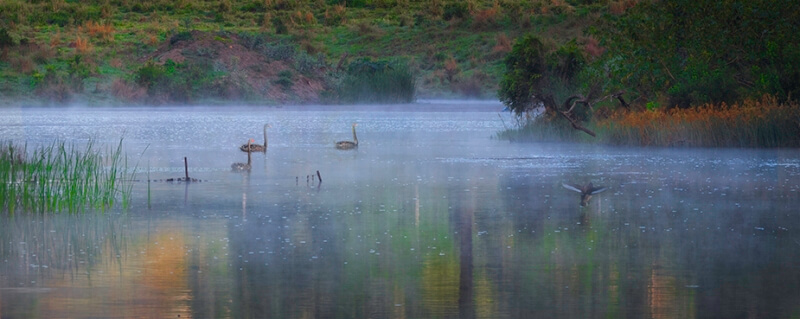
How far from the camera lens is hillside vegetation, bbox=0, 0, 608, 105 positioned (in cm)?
4753

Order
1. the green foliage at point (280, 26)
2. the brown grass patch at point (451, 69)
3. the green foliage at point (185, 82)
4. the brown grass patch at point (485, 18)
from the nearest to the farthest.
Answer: the green foliage at point (185, 82)
the brown grass patch at point (451, 69)
the brown grass patch at point (485, 18)
the green foliage at point (280, 26)

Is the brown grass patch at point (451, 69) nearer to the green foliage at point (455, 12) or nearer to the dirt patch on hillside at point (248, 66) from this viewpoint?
the dirt patch on hillside at point (248, 66)

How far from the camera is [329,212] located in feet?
42.9

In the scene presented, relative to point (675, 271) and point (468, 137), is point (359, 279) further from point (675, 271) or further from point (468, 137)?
point (468, 137)

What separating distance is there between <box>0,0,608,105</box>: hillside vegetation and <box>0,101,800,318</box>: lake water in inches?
1066

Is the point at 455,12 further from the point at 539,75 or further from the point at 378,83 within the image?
the point at 539,75

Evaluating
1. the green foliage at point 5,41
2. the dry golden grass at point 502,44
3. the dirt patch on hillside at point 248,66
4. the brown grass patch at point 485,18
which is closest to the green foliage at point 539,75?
the dirt patch on hillside at point 248,66

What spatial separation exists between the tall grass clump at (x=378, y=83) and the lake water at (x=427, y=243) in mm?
26442

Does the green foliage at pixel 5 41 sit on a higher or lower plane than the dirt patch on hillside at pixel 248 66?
higher

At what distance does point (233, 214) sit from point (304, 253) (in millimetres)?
2979

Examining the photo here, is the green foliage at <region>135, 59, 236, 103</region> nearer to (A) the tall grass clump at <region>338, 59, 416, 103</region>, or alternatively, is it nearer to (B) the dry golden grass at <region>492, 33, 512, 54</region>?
(A) the tall grass clump at <region>338, 59, 416, 103</region>

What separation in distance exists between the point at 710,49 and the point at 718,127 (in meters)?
2.24

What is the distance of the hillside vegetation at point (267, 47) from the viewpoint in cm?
4753

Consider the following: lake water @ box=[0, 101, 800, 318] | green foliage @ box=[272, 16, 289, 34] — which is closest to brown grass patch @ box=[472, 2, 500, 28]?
green foliage @ box=[272, 16, 289, 34]
